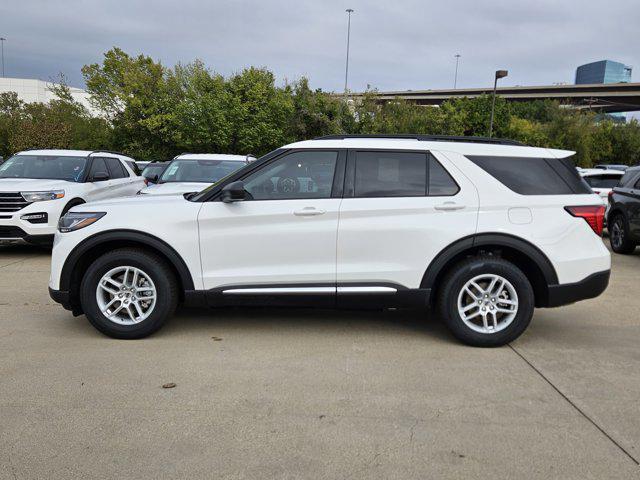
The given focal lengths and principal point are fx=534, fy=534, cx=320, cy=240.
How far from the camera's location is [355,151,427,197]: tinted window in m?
4.61

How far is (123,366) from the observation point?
13.5ft

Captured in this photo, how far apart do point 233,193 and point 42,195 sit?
5669mm

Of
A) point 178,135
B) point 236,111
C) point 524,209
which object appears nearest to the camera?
point 524,209

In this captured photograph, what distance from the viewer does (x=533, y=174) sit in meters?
4.63

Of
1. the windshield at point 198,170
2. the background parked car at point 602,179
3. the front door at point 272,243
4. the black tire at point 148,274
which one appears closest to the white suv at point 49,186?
the windshield at point 198,170

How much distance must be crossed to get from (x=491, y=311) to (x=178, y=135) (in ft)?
101

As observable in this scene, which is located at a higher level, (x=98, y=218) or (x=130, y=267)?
(x=98, y=218)

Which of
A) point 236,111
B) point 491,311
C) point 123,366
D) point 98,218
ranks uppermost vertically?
point 236,111

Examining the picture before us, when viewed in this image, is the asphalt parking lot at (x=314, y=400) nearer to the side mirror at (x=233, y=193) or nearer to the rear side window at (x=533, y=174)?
the side mirror at (x=233, y=193)

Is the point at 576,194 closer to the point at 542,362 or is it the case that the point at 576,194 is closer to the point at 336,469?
the point at 542,362

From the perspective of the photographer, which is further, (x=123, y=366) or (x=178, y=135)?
(x=178, y=135)

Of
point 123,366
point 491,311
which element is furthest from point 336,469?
point 491,311

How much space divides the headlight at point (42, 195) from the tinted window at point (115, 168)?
182 centimetres

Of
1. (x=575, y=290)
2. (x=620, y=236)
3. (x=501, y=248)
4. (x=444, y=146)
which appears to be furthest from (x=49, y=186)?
(x=620, y=236)
